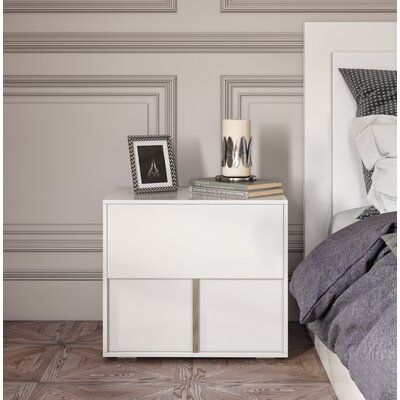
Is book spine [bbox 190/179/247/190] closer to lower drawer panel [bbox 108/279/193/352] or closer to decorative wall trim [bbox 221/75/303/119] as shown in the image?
lower drawer panel [bbox 108/279/193/352]

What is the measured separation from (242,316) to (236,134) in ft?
2.16

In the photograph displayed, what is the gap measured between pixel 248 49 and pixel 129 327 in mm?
1247

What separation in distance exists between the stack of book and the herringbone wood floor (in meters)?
0.60

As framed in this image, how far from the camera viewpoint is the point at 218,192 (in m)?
2.54

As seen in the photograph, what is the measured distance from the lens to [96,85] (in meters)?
2.94

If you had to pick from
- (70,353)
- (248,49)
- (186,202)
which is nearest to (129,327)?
(70,353)

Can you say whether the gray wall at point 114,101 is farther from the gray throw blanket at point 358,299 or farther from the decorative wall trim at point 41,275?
the gray throw blanket at point 358,299

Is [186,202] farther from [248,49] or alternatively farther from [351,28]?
[351,28]

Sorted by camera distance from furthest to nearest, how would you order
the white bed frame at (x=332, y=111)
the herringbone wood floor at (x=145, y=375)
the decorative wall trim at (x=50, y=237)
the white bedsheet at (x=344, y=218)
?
the decorative wall trim at (x=50, y=237) → the white bed frame at (x=332, y=111) → the white bedsheet at (x=344, y=218) → the herringbone wood floor at (x=145, y=375)

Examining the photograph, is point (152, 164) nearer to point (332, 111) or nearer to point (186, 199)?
point (186, 199)

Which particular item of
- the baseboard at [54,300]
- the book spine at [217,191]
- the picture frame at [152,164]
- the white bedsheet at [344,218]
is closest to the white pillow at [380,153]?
the white bedsheet at [344,218]

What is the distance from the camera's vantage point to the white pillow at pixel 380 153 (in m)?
2.30

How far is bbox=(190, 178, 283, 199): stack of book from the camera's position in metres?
2.48

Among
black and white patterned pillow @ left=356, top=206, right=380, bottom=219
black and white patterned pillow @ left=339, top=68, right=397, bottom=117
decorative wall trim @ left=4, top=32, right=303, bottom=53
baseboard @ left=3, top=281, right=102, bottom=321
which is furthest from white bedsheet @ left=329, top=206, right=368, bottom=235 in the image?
baseboard @ left=3, top=281, right=102, bottom=321
